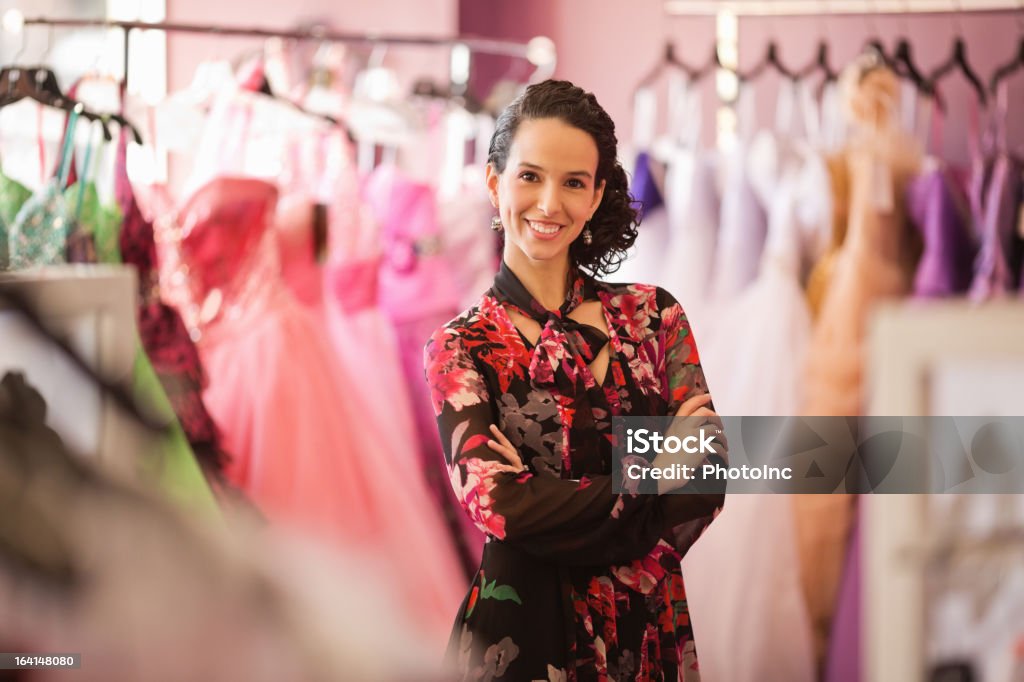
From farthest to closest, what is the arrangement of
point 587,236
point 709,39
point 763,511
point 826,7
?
point 709,39, point 826,7, point 763,511, point 587,236

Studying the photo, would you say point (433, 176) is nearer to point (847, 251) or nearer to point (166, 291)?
point (166, 291)

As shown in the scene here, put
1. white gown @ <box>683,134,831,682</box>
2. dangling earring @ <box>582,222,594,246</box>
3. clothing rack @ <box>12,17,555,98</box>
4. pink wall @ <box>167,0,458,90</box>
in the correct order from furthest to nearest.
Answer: pink wall @ <box>167,0,458,90</box>, clothing rack @ <box>12,17,555,98</box>, white gown @ <box>683,134,831,682</box>, dangling earring @ <box>582,222,594,246</box>

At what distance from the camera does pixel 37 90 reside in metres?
1.59

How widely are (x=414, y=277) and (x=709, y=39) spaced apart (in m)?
0.86

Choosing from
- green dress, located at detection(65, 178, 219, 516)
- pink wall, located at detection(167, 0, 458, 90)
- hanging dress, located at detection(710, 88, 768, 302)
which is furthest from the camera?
pink wall, located at detection(167, 0, 458, 90)

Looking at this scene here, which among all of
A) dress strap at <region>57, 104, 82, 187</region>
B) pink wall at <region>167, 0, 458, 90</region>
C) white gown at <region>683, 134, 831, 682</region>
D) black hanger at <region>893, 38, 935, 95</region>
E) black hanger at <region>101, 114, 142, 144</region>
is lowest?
white gown at <region>683, 134, 831, 682</region>

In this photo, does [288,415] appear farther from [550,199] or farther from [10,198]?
[550,199]

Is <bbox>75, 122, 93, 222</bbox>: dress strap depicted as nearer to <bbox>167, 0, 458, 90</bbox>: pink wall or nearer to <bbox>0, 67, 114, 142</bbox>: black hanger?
<bbox>0, 67, 114, 142</bbox>: black hanger

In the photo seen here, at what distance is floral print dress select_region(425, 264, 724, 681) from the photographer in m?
0.85

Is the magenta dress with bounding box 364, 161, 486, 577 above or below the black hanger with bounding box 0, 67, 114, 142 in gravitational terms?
below

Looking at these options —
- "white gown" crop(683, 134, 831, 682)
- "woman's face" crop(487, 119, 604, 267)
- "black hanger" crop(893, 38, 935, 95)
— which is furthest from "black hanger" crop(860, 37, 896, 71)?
"woman's face" crop(487, 119, 604, 267)

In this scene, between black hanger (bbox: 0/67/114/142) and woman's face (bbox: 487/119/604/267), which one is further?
black hanger (bbox: 0/67/114/142)

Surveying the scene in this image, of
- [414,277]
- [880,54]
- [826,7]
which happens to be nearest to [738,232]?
[880,54]

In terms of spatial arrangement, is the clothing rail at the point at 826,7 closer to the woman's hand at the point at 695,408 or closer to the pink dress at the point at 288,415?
the pink dress at the point at 288,415
